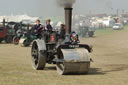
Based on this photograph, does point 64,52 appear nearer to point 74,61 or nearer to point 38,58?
point 74,61

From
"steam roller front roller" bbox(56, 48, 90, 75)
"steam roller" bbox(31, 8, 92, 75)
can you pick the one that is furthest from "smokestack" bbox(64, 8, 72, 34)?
"steam roller front roller" bbox(56, 48, 90, 75)

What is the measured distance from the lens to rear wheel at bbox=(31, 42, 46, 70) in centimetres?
1135

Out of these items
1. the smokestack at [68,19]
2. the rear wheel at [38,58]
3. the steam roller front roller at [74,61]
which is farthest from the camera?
the rear wheel at [38,58]

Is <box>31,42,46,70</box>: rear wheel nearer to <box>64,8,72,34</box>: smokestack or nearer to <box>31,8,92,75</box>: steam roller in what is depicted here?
<box>31,8,92,75</box>: steam roller

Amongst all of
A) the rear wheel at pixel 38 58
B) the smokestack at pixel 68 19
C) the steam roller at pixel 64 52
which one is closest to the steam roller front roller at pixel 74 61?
the steam roller at pixel 64 52

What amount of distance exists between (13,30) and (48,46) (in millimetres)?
18825

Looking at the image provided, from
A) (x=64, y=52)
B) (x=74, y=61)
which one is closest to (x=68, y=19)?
(x=64, y=52)

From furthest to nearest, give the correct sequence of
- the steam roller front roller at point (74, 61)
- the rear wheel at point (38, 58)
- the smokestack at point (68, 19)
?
the rear wheel at point (38, 58) → the smokestack at point (68, 19) → the steam roller front roller at point (74, 61)

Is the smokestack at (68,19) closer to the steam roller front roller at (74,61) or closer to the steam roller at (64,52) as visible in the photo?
the steam roller at (64,52)

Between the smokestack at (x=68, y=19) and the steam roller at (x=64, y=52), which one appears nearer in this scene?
the steam roller at (x=64, y=52)

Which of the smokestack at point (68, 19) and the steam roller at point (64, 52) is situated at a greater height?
the smokestack at point (68, 19)

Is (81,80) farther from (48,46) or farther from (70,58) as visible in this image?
(48,46)

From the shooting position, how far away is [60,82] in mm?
8750

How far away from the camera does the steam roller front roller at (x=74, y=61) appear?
10156mm
